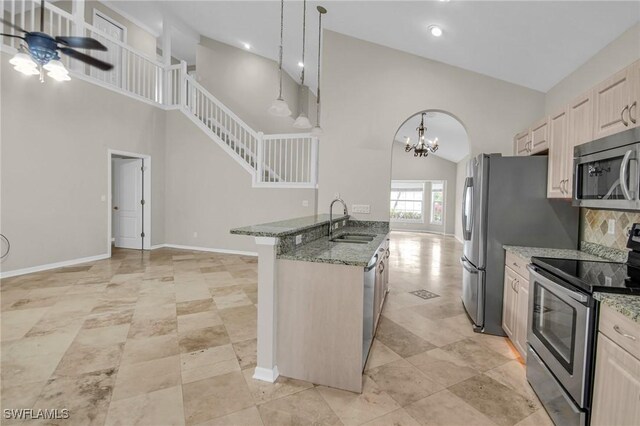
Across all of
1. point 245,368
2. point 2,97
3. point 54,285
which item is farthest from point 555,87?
point 2,97

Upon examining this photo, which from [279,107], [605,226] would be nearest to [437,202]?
[605,226]

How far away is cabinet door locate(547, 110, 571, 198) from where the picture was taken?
254cm

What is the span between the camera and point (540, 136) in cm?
303

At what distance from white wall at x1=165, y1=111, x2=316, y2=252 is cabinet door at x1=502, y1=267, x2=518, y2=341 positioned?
3.87 metres

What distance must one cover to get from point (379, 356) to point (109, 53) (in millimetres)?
7635

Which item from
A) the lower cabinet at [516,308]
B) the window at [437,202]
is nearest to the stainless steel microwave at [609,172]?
the lower cabinet at [516,308]

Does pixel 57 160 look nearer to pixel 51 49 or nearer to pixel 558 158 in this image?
pixel 51 49

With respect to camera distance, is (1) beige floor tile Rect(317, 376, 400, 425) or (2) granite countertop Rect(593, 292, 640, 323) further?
(1) beige floor tile Rect(317, 376, 400, 425)

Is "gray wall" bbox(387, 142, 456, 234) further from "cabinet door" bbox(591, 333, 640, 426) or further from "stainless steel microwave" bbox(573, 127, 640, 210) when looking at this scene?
"cabinet door" bbox(591, 333, 640, 426)

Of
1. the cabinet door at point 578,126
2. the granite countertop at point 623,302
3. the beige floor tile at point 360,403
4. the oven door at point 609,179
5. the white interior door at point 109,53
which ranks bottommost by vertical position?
the beige floor tile at point 360,403

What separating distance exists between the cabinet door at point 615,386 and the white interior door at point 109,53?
7493 millimetres

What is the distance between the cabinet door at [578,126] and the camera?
222 cm

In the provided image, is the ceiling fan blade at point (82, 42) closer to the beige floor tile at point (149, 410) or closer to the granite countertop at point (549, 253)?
the beige floor tile at point (149, 410)

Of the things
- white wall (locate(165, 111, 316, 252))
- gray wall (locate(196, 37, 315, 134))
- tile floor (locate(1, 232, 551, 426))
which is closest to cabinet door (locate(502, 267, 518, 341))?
tile floor (locate(1, 232, 551, 426))
